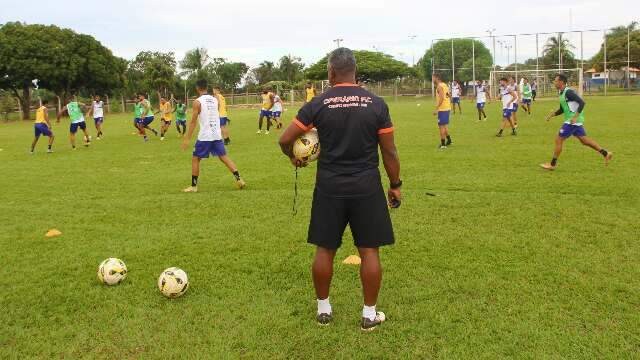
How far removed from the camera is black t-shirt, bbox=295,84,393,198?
3.91 meters

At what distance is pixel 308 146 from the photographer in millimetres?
4258

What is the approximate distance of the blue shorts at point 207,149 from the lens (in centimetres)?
979

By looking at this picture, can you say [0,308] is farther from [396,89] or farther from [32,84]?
[396,89]

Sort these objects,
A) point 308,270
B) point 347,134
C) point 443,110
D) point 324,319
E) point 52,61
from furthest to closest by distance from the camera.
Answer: point 52,61, point 443,110, point 308,270, point 324,319, point 347,134

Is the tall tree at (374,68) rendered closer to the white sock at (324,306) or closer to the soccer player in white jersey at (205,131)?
the soccer player in white jersey at (205,131)

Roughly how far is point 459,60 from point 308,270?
239 feet

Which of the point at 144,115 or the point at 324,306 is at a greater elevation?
the point at 144,115

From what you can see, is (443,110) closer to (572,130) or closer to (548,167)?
(548,167)

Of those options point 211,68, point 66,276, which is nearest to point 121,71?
point 211,68

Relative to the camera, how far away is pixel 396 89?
64.8m

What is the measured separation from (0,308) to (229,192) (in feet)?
17.0

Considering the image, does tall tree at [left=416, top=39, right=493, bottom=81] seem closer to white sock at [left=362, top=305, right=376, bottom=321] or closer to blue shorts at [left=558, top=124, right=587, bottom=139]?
blue shorts at [left=558, top=124, right=587, bottom=139]

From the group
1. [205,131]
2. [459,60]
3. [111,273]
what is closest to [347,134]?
[111,273]

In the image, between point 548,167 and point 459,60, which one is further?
point 459,60
